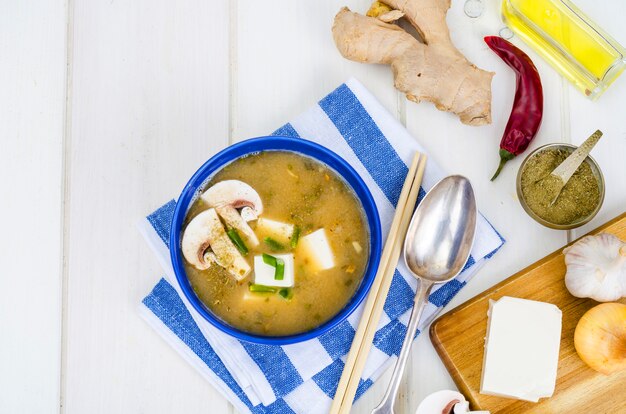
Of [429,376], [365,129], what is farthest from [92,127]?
[429,376]

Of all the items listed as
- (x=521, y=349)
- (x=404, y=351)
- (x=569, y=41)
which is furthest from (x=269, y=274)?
(x=569, y=41)

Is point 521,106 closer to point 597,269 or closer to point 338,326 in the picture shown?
point 597,269

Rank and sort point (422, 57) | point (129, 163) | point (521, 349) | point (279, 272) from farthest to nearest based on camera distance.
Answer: point (129, 163) < point (422, 57) < point (521, 349) < point (279, 272)

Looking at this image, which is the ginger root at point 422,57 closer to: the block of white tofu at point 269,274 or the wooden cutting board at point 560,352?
the wooden cutting board at point 560,352

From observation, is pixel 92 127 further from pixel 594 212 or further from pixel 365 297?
pixel 594 212

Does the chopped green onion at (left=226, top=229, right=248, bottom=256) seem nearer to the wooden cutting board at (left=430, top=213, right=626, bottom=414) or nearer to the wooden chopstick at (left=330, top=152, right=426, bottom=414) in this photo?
the wooden chopstick at (left=330, top=152, right=426, bottom=414)

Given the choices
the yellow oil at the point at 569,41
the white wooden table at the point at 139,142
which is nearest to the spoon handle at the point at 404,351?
the white wooden table at the point at 139,142

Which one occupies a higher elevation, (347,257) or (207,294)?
(207,294)
